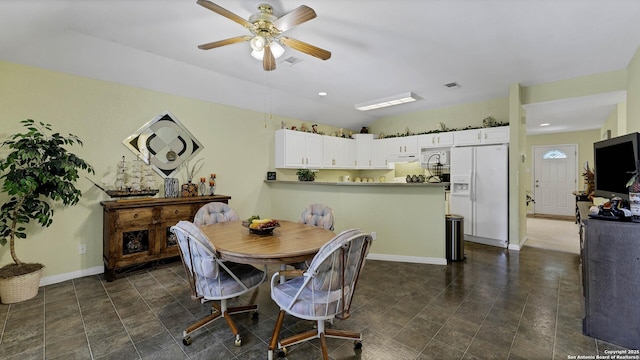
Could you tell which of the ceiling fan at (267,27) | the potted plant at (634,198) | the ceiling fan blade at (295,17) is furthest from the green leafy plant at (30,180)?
the potted plant at (634,198)

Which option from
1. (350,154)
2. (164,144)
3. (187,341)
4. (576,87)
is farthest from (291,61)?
(576,87)

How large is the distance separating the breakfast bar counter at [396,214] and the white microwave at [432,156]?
5.62 ft

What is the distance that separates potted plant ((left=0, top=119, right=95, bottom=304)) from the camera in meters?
2.63

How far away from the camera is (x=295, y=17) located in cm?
203

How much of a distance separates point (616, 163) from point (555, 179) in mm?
6581

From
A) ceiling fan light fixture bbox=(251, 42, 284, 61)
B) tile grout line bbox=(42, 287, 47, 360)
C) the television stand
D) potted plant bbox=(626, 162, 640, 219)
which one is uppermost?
ceiling fan light fixture bbox=(251, 42, 284, 61)

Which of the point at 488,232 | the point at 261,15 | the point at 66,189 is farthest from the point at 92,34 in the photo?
the point at 488,232

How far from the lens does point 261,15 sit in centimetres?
225

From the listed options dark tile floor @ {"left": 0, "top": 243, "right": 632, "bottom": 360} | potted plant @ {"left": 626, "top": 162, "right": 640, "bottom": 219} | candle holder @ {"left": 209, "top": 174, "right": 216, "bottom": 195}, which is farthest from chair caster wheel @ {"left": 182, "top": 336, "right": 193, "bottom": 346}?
potted plant @ {"left": 626, "top": 162, "right": 640, "bottom": 219}

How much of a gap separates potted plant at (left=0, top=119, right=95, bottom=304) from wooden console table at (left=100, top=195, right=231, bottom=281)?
47cm

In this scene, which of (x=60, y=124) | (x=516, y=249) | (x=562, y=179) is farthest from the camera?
(x=562, y=179)

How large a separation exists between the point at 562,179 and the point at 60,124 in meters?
11.0

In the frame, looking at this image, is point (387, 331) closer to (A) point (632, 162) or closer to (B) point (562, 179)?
(A) point (632, 162)

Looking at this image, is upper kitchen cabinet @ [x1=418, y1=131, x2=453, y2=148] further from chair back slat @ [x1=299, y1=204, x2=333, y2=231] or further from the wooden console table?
the wooden console table
